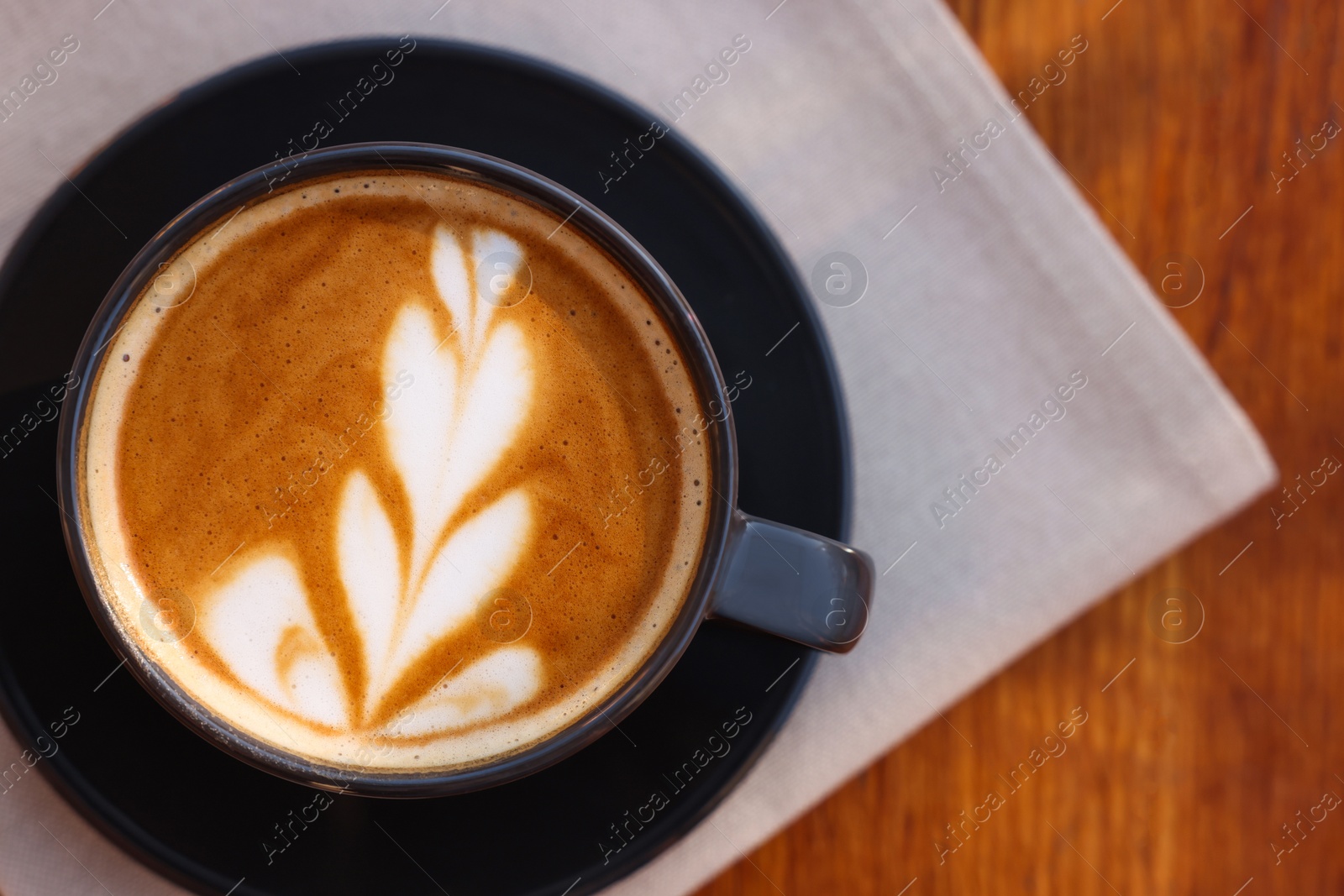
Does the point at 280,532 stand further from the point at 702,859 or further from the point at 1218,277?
the point at 1218,277

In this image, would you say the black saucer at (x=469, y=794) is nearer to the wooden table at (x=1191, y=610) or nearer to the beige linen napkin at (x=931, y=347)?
the beige linen napkin at (x=931, y=347)

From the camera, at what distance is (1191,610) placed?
129cm

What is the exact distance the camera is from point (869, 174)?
123 cm

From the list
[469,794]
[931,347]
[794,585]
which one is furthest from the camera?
[931,347]

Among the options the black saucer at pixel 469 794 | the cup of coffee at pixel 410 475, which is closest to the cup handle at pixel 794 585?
the cup of coffee at pixel 410 475

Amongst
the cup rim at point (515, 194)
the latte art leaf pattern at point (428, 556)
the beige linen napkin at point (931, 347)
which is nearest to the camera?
the cup rim at point (515, 194)

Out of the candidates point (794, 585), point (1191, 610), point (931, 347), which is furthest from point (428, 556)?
point (1191, 610)

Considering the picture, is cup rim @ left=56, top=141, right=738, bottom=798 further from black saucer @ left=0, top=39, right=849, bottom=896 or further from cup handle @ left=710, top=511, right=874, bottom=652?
black saucer @ left=0, top=39, right=849, bottom=896

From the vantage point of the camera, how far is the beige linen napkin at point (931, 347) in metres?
→ 1.21

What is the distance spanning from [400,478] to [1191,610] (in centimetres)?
110

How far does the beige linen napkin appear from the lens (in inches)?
47.8

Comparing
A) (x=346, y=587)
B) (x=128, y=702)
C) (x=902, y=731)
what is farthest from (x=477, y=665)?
(x=902, y=731)

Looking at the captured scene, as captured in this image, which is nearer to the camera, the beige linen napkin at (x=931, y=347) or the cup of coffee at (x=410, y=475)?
the cup of coffee at (x=410, y=475)

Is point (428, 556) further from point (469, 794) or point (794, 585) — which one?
point (794, 585)
